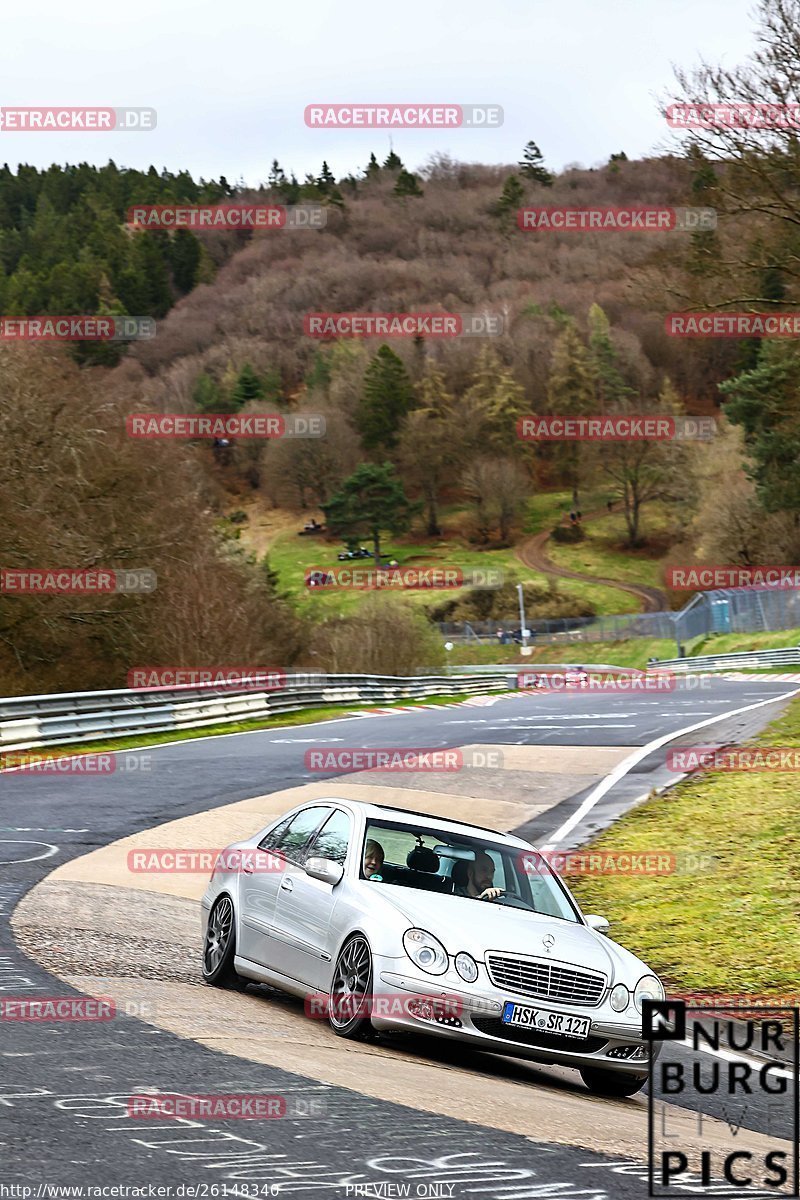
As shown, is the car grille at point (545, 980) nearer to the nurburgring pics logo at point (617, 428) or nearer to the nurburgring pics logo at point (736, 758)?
the nurburgring pics logo at point (736, 758)

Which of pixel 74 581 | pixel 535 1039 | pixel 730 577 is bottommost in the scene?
pixel 535 1039

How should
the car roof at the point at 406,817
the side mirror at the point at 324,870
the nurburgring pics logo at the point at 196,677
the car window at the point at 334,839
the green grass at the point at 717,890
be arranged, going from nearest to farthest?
the side mirror at the point at 324,870 < the car window at the point at 334,839 < the car roof at the point at 406,817 < the green grass at the point at 717,890 < the nurburgring pics logo at the point at 196,677

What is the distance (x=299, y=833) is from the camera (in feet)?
34.1

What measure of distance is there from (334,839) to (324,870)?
0.51 meters

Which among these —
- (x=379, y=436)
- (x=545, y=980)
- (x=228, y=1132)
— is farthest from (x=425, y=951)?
(x=379, y=436)

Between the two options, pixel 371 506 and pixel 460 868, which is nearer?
pixel 460 868

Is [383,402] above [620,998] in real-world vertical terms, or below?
above

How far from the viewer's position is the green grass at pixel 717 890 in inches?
476

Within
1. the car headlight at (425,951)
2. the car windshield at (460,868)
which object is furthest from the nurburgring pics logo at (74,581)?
the car headlight at (425,951)

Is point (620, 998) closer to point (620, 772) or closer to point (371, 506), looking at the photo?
point (620, 772)

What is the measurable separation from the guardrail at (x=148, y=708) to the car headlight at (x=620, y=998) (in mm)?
18336

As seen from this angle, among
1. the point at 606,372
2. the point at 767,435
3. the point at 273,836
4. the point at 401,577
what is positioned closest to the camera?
the point at 273,836

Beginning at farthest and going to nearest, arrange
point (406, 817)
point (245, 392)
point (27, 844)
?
point (245, 392) → point (27, 844) → point (406, 817)

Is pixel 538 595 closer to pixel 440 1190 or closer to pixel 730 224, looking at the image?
pixel 730 224
